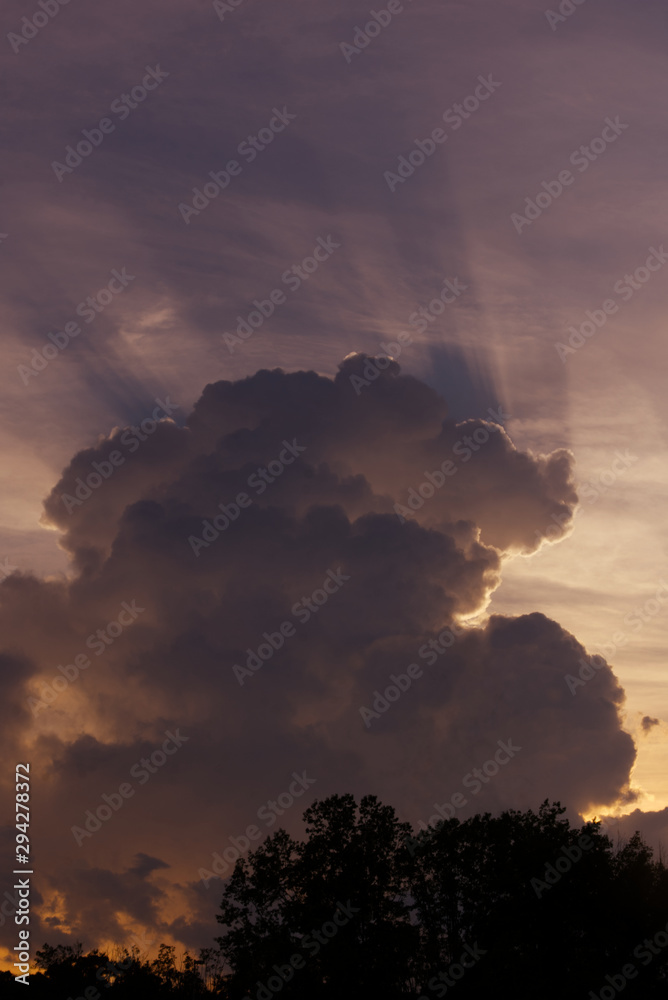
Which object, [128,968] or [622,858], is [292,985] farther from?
[128,968]

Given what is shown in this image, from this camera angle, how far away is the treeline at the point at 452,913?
6838 centimetres

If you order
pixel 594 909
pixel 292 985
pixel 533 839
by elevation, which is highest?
pixel 533 839

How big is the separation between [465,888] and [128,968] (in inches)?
4525

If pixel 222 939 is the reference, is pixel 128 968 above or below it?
below

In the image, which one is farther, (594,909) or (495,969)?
(594,909)

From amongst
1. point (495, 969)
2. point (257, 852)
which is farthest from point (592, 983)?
point (257, 852)

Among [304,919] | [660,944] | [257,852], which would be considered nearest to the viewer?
[660,944]

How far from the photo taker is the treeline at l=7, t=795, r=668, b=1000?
68375mm

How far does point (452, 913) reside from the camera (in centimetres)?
7550

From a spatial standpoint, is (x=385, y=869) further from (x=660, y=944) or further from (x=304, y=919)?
(x=660, y=944)

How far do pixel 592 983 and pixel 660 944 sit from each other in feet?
29.8

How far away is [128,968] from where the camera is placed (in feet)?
540

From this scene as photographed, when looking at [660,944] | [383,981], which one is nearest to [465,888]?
[383,981]

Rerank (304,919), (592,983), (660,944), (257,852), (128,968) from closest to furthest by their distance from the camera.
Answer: (592,983)
(660,944)
(304,919)
(257,852)
(128,968)
